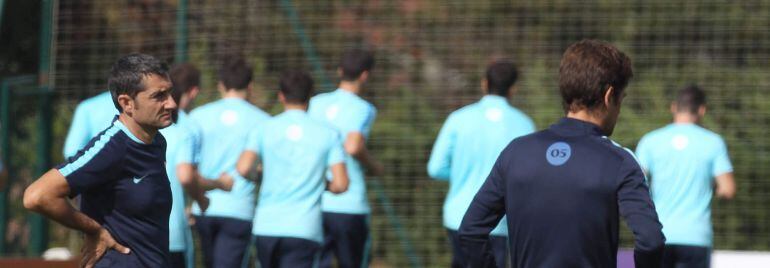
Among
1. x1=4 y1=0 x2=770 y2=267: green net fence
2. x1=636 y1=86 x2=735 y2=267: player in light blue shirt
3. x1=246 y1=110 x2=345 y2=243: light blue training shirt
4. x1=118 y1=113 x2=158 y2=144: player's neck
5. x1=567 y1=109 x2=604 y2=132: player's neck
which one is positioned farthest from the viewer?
x1=4 y1=0 x2=770 y2=267: green net fence

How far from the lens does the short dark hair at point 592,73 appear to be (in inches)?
177

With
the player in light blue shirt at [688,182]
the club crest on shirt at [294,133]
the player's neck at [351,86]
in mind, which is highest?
the player's neck at [351,86]

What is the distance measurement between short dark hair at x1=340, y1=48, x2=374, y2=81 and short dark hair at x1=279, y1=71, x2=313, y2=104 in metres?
1.25

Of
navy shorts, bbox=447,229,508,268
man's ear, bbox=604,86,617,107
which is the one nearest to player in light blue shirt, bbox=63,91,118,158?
navy shorts, bbox=447,229,508,268

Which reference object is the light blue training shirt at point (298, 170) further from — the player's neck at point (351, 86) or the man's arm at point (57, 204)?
the man's arm at point (57, 204)

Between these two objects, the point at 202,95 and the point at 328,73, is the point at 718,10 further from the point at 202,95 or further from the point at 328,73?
the point at 202,95

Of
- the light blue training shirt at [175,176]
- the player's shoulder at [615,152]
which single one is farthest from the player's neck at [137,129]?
the light blue training shirt at [175,176]

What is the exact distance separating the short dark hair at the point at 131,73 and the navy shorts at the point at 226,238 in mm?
4037

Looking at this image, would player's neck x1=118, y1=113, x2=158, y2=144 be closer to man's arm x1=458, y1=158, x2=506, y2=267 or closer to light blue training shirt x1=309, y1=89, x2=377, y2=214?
man's arm x1=458, y1=158, x2=506, y2=267

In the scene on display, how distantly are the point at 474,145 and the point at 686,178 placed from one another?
1.45m

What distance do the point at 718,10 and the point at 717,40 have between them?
308 millimetres

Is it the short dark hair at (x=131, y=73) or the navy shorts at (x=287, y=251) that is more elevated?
the short dark hair at (x=131, y=73)

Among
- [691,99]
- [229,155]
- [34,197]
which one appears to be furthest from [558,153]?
[229,155]

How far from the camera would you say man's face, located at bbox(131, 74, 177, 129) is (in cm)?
533
